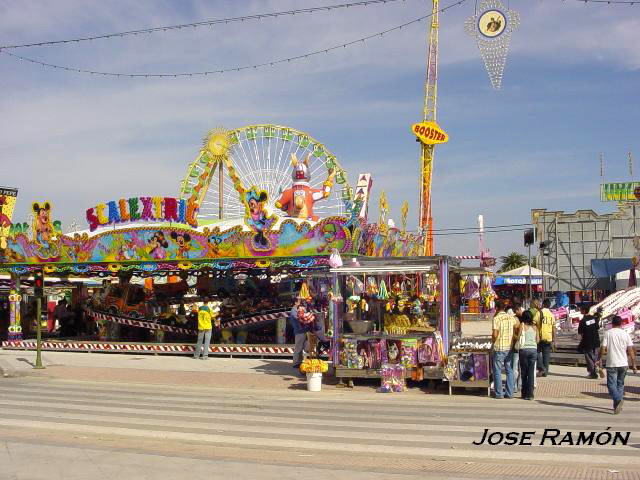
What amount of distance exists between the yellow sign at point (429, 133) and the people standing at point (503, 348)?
45.7 m

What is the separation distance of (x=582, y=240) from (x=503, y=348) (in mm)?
42586

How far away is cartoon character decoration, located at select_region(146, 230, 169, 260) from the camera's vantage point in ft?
89.2

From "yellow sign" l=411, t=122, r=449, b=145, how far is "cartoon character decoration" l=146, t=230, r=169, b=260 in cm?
3608

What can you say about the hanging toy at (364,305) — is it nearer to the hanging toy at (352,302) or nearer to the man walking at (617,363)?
the hanging toy at (352,302)

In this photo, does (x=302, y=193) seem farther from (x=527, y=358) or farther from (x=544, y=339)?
(x=527, y=358)

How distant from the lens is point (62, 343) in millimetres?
28688

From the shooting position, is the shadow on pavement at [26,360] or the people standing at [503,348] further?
the shadow on pavement at [26,360]

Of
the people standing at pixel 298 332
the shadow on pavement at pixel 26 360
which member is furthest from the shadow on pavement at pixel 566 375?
the shadow on pavement at pixel 26 360

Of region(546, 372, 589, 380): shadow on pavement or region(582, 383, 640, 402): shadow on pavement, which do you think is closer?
region(582, 383, 640, 402): shadow on pavement

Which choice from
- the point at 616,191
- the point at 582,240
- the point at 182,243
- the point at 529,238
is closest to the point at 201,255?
the point at 182,243

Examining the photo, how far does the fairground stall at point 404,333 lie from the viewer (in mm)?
16094

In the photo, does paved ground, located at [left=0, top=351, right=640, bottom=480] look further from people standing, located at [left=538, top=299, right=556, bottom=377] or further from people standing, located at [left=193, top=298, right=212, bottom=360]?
people standing, located at [left=193, top=298, right=212, bottom=360]

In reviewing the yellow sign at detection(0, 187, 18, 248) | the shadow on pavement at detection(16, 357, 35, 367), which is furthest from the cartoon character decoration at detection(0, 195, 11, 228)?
the shadow on pavement at detection(16, 357, 35, 367)

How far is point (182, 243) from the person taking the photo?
88.5 ft
